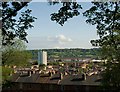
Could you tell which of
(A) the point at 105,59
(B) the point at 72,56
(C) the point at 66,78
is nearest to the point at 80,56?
(B) the point at 72,56

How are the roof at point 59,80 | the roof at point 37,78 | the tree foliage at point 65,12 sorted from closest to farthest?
the tree foliage at point 65,12 → the roof at point 59,80 → the roof at point 37,78

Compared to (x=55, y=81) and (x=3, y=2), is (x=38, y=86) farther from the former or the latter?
(x=3, y=2)

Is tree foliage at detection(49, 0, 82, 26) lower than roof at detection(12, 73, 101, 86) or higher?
higher

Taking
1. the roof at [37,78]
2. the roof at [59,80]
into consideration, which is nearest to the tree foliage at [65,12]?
the roof at [59,80]

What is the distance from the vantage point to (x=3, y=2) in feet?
12.9

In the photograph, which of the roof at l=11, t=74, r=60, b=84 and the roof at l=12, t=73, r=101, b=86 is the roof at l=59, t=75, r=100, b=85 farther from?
the roof at l=11, t=74, r=60, b=84

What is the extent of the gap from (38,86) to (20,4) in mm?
26437

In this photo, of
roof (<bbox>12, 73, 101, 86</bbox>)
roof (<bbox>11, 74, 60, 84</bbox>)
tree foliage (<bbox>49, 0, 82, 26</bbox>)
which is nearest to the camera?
tree foliage (<bbox>49, 0, 82, 26</bbox>)

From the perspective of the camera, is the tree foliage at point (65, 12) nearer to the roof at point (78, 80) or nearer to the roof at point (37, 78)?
the roof at point (78, 80)

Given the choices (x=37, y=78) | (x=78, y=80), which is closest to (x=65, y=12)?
(x=78, y=80)

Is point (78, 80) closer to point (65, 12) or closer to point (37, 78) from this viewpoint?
point (37, 78)

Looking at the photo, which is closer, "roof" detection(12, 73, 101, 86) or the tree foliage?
the tree foliage

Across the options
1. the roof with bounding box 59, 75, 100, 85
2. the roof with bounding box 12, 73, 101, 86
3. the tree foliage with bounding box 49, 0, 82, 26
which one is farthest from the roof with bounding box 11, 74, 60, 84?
the tree foliage with bounding box 49, 0, 82, 26

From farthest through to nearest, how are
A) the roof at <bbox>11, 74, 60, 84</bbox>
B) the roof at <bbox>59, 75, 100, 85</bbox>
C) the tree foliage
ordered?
the roof at <bbox>11, 74, 60, 84</bbox>
the roof at <bbox>59, 75, 100, 85</bbox>
the tree foliage
